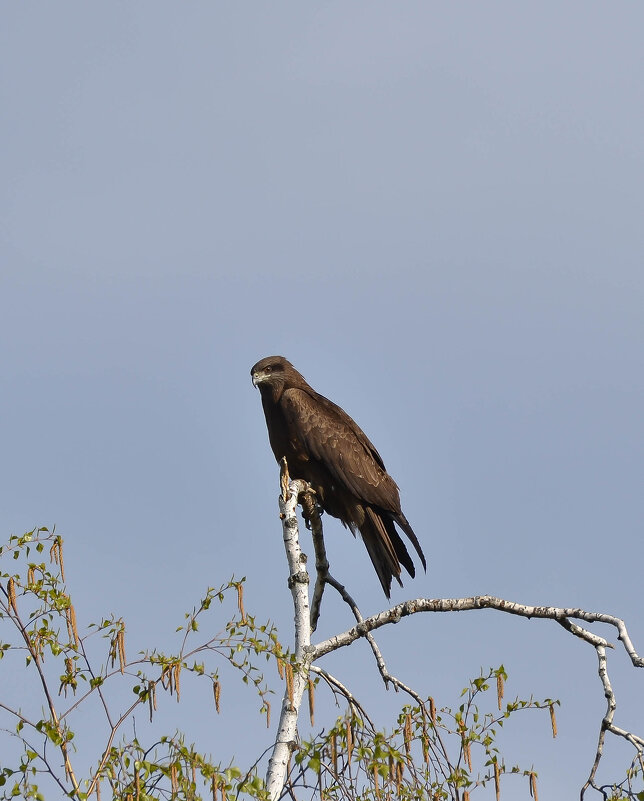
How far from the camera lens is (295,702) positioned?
222 inches

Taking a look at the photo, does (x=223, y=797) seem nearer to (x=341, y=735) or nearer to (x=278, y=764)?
(x=341, y=735)

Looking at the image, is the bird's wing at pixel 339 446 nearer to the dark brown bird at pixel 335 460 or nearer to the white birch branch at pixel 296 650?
the dark brown bird at pixel 335 460

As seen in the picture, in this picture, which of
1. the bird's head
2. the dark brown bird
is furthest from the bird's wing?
the bird's head

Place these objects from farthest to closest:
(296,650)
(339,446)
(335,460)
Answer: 1. (339,446)
2. (335,460)
3. (296,650)

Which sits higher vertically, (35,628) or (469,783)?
(35,628)

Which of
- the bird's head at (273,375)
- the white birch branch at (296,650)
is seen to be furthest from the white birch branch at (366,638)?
the bird's head at (273,375)

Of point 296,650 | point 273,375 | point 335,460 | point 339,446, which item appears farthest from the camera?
point 273,375

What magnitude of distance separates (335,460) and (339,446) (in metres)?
0.17

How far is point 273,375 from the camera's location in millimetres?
10570

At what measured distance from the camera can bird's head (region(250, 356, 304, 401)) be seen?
10.4 metres

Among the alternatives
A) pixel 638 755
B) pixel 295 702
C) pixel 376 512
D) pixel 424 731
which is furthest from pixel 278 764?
pixel 376 512

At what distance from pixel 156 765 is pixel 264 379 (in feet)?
20.0

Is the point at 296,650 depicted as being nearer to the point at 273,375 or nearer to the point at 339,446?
the point at 339,446

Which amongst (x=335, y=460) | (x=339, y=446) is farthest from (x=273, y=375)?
(x=335, y=460)
